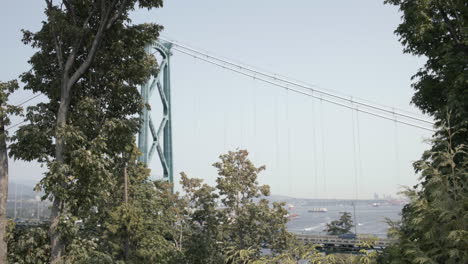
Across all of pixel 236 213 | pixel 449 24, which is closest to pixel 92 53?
pixel 449 24

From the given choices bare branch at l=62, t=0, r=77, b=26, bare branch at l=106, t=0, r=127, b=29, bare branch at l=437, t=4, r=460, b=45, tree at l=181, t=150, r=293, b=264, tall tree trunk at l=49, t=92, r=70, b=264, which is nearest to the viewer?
tall tree trunk at l=49, t=92, r=70, b=264

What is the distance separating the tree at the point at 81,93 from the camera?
9.73 meters

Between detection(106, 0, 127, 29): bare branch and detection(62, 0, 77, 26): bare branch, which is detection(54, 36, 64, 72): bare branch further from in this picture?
detection(106, 0, 127, 29): bare branch

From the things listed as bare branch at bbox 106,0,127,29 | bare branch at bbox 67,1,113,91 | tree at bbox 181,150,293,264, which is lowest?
tree at bbox 181,150,293,264

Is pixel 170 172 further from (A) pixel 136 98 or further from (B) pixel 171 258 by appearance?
(A) pixel 136 98

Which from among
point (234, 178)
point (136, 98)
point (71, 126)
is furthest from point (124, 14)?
point (234, 178)

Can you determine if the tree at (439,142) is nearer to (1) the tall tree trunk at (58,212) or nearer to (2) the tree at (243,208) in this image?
(1) the tall tree trunk at (58,212)

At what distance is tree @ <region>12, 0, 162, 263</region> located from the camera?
9.73 meters

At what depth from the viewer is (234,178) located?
28828mm

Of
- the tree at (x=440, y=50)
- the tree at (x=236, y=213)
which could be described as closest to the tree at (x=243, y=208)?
the tree at (x=236, y=213)

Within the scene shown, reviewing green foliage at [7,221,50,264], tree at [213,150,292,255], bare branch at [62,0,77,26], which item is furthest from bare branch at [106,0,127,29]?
tree at [213,150,292,255]

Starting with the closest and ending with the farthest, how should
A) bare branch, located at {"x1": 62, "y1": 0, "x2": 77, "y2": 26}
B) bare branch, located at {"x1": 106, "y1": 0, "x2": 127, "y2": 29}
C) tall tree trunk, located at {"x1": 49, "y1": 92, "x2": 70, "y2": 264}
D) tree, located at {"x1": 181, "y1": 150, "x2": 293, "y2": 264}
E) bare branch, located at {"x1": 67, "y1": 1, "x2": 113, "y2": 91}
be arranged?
tall tree trunk, located at {"x1": 49, "y1": 92, "x2": 70, "y2": 264}
bare branch, located at {"x1": 67, "y1": 1, "x2": 113, "y2": 91}
bare branch, located at {"x1": 106, "y1": 0, "x2": 127, "y2": 29}
bare branch, located at {"x1": 62, "y1": 0, "x2": 77, "y2": 26}
tree, located at {"x1": 181, "y1": 150, "x2": 293, "y2": 264}

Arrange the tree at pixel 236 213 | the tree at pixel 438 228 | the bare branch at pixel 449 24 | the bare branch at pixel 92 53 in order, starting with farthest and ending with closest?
the tree at pixel 236 213
the bare branch at pixel 449 24
the bare branch at pixel 92 53
the tree at pixel 438 228

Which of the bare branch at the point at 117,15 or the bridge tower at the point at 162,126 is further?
the bridge tower at the point at 162,126
